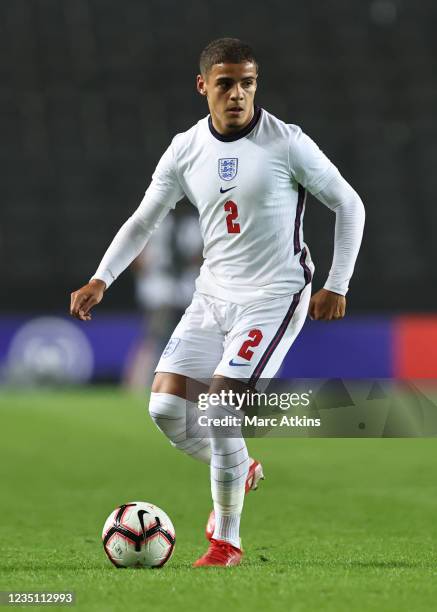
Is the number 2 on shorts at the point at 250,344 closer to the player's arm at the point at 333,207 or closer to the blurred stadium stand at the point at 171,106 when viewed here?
the player's arm at the point at 333,207

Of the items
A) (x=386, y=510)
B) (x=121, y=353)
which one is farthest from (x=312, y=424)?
(x=121, y=353)

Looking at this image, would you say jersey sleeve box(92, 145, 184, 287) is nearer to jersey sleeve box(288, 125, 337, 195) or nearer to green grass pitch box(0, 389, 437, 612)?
jersey sleeve box(288, 125, 337, 195)

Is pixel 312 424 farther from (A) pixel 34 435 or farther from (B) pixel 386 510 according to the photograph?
(A) pixel 34 435

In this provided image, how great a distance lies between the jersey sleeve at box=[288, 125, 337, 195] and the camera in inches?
195

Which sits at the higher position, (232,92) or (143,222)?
(232,92)

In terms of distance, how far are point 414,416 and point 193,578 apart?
1384 mm

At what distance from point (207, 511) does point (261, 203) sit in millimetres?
2567

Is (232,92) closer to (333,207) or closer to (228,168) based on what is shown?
(228,168)

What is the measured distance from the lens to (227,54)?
493cm

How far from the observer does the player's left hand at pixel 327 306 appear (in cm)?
495

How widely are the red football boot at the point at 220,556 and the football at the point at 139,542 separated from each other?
5.6 inches

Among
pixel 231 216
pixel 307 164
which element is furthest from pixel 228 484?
pixel 307 164

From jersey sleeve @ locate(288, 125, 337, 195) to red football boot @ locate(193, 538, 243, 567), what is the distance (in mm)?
1426

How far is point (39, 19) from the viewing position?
21984 millimetres
